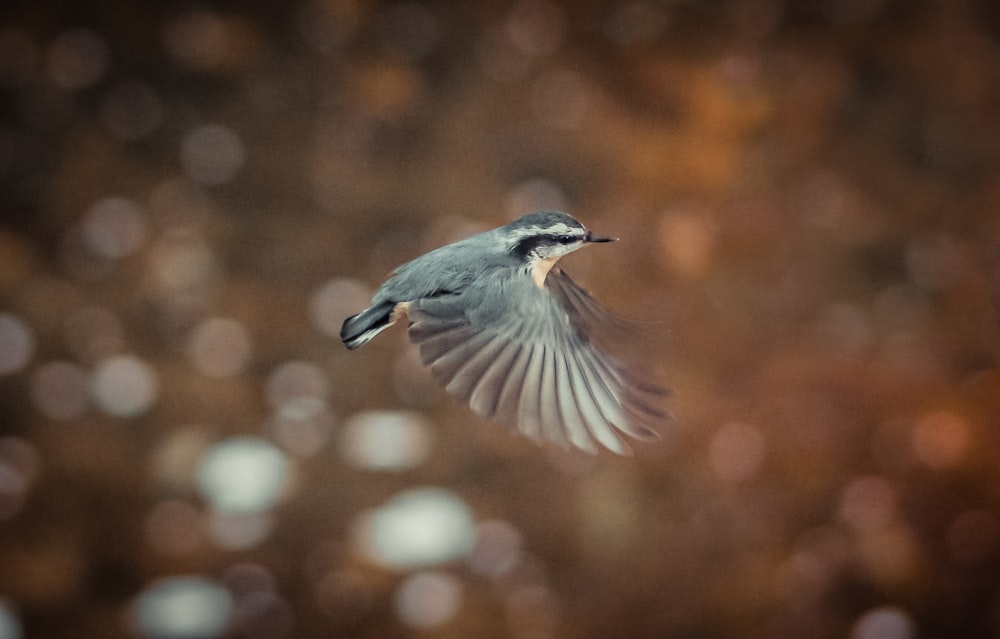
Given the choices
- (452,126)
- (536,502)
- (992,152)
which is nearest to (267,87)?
(452,126)

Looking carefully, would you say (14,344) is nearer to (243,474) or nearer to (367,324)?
(243,474)

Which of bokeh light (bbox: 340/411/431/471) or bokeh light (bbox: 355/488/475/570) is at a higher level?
bokeh light (bbox: 340/411/431/471)

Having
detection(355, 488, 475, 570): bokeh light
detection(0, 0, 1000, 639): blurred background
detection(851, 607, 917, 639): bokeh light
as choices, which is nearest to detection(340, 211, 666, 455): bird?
detection(0, 0, 1000, 639): blurred background

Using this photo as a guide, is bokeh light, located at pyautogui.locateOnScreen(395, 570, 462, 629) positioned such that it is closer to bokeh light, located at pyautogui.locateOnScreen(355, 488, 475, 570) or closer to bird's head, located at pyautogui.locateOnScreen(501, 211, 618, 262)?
bokeh light, located at pyautogui.locateOnScreen(355, 488, 475, 570)

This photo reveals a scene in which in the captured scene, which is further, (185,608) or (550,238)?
(185,608)

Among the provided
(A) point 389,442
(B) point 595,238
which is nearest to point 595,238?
(B) point 595,238

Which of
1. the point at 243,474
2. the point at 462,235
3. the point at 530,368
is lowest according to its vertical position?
the point at 530,368

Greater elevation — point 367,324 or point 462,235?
point 462,235
